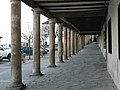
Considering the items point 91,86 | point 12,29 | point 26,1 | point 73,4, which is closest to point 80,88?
point 91,86

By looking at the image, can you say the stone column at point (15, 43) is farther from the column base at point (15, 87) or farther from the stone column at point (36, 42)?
the stone column at point (36, 42)

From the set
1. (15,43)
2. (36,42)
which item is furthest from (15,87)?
(36,42)

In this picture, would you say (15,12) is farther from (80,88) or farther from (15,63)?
(80,88)

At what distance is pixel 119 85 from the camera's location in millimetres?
10211

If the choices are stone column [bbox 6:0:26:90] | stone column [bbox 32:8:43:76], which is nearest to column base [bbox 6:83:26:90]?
stone column [bbox 6:0:26:90]

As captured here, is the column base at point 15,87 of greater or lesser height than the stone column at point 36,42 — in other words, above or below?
below

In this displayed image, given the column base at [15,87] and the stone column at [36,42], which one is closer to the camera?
the column base at [15,87]

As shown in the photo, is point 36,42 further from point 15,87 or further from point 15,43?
point 15,87

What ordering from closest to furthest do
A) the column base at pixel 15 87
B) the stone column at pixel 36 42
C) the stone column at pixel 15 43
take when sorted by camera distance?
the column base at pixel 15 87
the stone column at pixel 15 43
the stone column at pixel 36 42

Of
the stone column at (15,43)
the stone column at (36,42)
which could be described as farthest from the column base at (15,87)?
the stone column at (36,42)

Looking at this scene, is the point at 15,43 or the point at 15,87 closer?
the point at 15,87

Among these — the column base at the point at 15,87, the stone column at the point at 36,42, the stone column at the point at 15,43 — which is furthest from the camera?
the stone column at the point at 36,42

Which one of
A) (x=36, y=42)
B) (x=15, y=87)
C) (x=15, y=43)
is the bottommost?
(x=15, y=87)

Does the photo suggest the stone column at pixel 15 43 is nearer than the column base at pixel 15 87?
No
